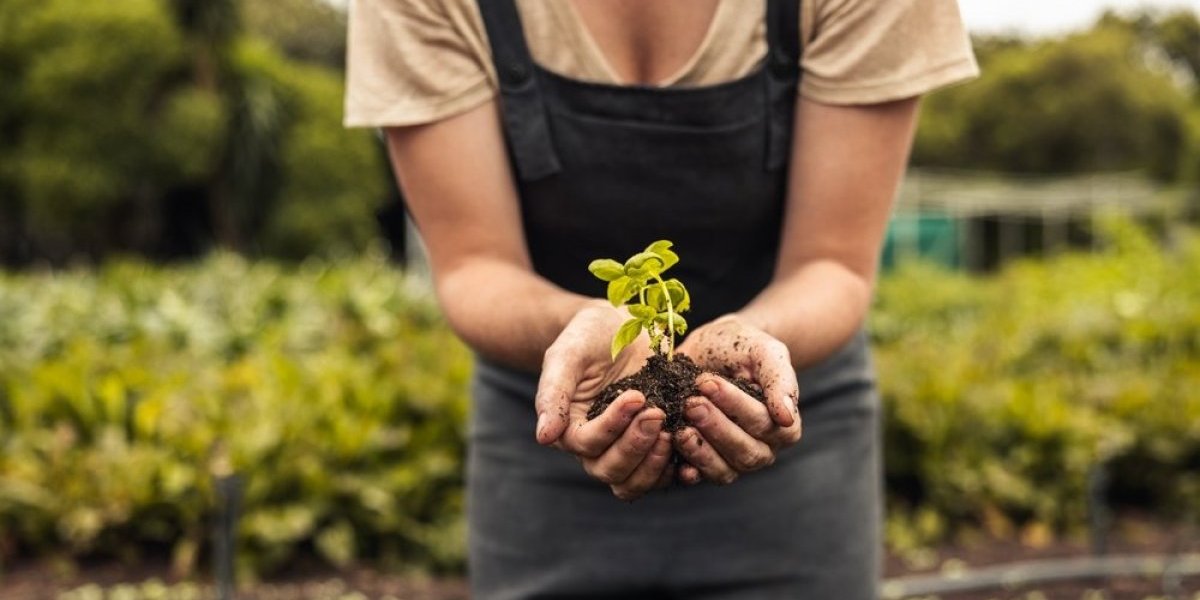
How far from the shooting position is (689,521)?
194cm

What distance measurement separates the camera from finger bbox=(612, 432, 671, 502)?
55.4 inches

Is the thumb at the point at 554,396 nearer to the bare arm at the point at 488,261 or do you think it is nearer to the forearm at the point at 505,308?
the bare arm at the point at 488,261

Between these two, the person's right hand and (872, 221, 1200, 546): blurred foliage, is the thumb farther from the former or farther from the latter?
(872, 221, 1200, 546): blurred foliage

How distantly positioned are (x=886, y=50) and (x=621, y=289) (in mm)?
540

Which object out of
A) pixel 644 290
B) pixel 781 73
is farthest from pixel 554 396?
pixel 781 73

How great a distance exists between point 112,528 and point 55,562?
9.7 inches

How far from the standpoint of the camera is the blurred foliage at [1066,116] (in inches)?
1624

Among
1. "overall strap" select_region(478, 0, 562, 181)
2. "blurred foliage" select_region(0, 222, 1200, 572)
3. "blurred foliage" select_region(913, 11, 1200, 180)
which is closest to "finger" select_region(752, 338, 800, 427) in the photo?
"overall strap" select_region(478, 0, 562, 181)

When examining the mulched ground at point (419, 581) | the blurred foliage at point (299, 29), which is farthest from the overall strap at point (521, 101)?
the blurred foliage at point (299, 29)

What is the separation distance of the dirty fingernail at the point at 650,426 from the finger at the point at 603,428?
16 mm

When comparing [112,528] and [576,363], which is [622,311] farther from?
[112,528]

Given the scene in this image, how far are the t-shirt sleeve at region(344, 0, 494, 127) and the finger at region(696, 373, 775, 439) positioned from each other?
607 millimetres

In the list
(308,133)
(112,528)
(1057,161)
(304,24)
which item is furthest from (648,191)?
(1057,161)

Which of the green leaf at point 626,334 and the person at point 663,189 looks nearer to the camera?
the green leaf at point 626,334
